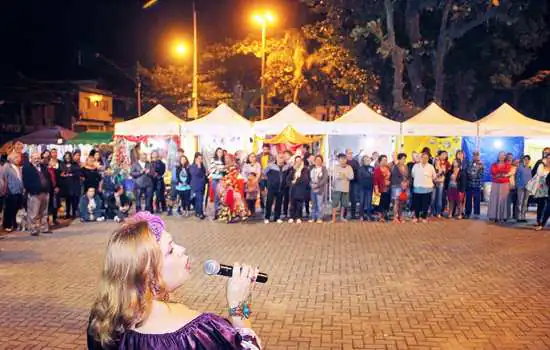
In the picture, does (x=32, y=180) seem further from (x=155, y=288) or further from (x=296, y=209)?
(x=155, y=288)

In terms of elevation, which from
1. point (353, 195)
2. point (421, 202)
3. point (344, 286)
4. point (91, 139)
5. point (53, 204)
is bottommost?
point (344, 286)

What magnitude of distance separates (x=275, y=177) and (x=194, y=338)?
36.9 feet

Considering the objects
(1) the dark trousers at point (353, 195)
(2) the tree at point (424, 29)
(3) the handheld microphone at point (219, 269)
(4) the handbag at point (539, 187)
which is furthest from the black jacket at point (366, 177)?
(3) the handheld microphone at point (219, 269)

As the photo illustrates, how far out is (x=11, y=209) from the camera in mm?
11523

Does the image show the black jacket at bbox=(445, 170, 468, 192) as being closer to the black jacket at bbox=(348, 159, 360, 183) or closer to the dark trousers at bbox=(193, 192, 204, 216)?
the black jacket at bbox=(348, 159, 360, 183)

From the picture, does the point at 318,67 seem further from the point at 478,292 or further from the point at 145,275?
the point at 145,275

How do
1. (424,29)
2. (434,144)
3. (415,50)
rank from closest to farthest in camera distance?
(434,144) → (415,50) → (424,29)

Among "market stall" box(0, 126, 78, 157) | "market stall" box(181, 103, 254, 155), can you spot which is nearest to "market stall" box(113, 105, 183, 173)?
"market stall" box(181, 103, 254, 155)

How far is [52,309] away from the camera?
6250mm

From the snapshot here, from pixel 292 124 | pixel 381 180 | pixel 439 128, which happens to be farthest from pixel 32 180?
pixel 439 128

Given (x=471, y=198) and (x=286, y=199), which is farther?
(x=471, y=198)

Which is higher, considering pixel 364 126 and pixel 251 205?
pixel 364 126

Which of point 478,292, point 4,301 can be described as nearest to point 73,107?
point 4,301

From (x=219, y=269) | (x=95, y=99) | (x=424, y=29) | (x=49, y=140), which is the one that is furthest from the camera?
(x=95, y=99)
